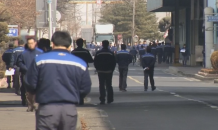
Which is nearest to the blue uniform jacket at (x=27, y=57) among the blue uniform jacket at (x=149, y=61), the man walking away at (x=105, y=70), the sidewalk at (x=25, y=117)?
the sidewalk at (x=25, y=117)

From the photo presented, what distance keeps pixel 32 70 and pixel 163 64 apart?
4861cm

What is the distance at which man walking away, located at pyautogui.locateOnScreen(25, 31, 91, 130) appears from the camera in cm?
744

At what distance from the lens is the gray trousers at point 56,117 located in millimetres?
7402

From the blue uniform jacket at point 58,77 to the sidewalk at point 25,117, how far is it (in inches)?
192

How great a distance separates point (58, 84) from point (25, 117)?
7122mm

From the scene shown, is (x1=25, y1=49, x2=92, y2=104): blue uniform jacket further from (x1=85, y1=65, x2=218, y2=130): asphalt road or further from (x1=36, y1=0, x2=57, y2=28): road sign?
(x1=36, y1=0, x2=57, y2=28): road sign

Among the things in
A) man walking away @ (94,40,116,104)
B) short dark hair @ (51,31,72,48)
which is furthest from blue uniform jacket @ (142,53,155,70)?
short dark hair @ (51,31,72,48)

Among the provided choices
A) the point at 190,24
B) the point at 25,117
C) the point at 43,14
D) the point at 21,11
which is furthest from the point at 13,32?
the point at 190,24

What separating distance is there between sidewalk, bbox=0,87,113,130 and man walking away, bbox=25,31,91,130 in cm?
486

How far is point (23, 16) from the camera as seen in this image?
44969mm

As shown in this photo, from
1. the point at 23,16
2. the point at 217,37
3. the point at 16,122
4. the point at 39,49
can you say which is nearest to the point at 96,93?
the point at 39,49

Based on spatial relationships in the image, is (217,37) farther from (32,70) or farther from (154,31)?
(154,31)

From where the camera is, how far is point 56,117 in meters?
7.40

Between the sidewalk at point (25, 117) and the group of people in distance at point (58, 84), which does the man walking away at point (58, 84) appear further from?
the sidewalk at point (25, 117)
